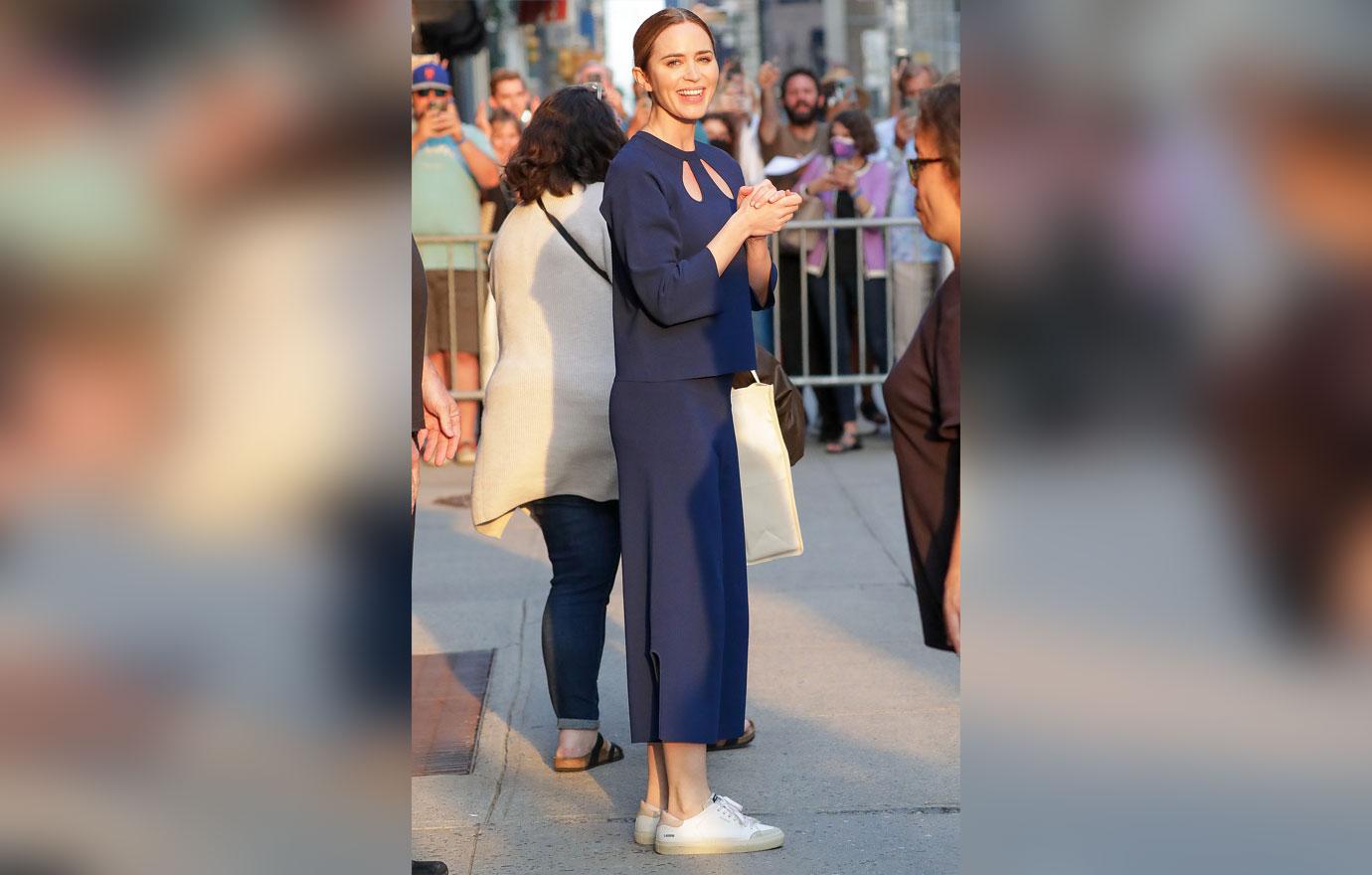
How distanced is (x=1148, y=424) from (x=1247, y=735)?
0.39 meters

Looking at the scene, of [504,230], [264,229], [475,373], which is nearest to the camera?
[264,229]

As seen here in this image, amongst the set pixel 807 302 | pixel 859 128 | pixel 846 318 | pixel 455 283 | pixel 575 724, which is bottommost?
pixel 575 724

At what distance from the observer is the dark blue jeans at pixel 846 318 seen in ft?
35.4

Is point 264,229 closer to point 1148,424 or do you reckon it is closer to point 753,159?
point 1148,424

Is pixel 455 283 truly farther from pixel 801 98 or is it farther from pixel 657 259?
pixel 657 259

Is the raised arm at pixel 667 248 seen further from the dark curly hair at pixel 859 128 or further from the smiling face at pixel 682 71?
the dark curly hair at pixel 859 128

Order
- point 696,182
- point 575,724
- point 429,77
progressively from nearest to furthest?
point 696,182
point 575,724
point 429,77

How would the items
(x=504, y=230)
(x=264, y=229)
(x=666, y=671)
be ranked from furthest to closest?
1. (x=504, y=230)
2. (x=666, y=671)
3. (x=264, y=229)

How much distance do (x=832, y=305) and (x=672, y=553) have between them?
Result: 6.81 metres

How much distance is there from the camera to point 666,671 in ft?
13.4

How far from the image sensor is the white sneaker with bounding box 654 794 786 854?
416 cm

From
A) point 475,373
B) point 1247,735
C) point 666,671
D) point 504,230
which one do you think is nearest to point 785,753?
point 666,671

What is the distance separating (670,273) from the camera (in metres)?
3.90

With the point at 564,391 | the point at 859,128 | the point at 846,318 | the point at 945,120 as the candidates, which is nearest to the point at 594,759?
the point at 564,391
